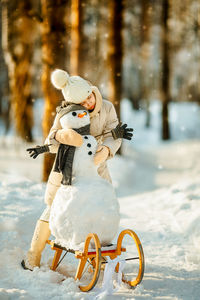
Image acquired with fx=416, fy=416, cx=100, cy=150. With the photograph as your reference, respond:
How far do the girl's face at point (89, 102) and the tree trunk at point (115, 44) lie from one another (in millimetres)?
7914

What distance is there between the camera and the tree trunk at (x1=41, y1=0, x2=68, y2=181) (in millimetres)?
7199

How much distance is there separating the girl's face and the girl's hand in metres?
0.39

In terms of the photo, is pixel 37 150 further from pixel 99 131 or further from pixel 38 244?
pixel 38 244

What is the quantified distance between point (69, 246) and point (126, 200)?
3.93 meters

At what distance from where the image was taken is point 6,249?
427 cm

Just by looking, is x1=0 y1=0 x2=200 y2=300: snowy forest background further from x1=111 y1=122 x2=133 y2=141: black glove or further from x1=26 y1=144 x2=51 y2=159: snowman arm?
x1=111 y1=122 x2=133 y2=141: black glove

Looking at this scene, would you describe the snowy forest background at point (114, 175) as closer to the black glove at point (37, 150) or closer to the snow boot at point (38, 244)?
the snow boot at point (38, 244)

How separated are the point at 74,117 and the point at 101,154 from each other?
0.41 m

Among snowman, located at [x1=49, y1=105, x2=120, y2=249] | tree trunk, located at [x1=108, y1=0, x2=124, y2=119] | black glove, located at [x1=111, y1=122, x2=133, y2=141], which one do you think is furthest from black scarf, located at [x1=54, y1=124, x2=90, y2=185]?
tree trunk, located at [x1=108, y1=0, x2=124, y2=119]

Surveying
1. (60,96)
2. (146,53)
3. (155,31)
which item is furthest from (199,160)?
(155,31)

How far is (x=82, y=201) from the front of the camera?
346 cm

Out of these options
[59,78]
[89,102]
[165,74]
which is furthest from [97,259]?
[165,74]

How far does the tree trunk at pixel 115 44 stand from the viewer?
464 inches

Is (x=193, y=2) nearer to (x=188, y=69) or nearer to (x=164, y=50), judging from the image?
(x=164, y=50)
